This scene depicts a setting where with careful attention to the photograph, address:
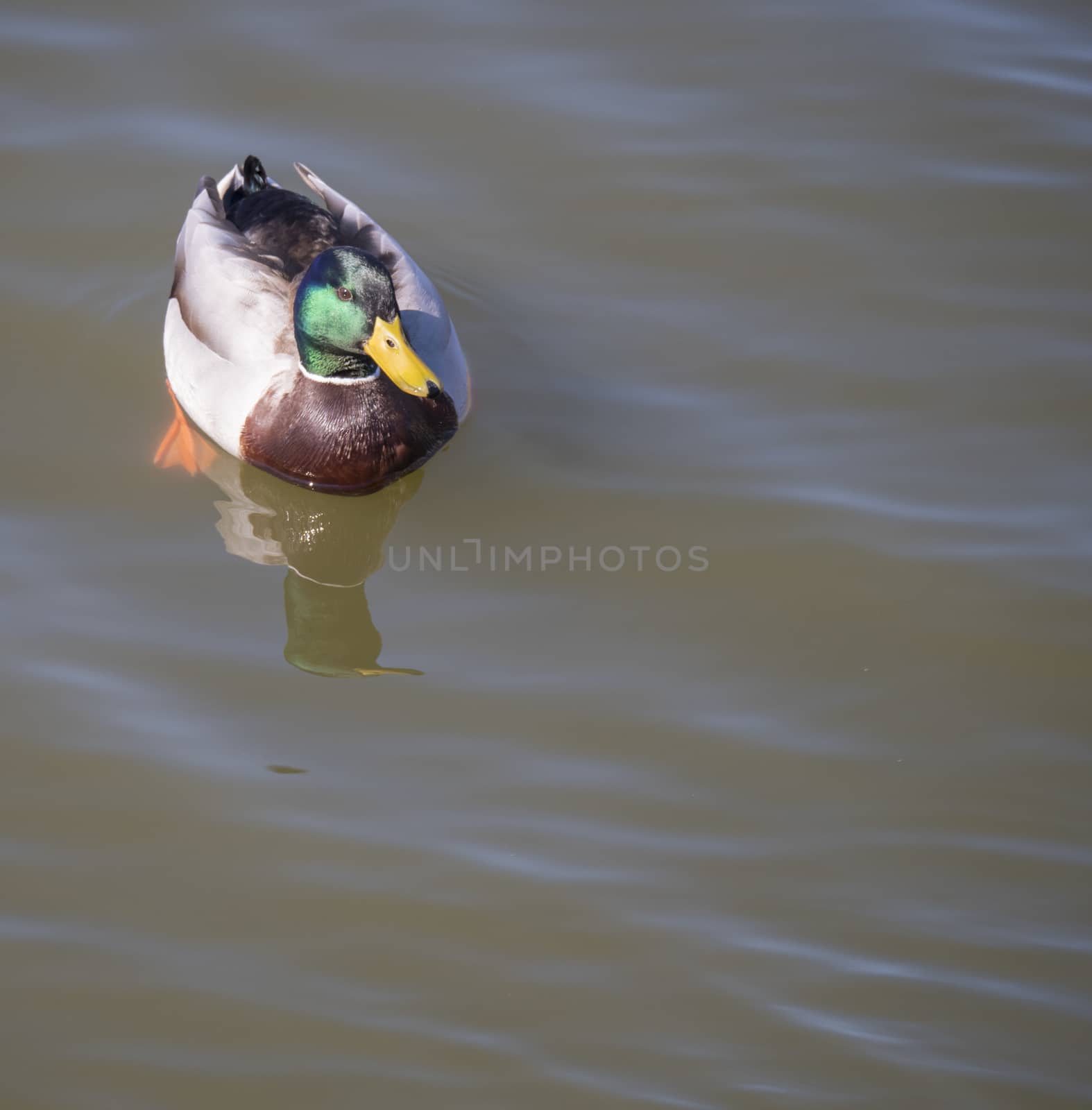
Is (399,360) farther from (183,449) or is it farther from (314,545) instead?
(183,449)

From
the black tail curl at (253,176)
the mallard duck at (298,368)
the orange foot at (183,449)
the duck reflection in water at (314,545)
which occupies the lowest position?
the duck reflection in water at (314,545)

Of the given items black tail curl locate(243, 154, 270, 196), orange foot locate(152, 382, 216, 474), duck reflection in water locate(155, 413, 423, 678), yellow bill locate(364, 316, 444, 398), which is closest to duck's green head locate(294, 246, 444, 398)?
yellow bill locate(364, 316, 444, 398)

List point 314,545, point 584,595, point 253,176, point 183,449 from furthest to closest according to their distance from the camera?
point 253,176 → point 183,449 → point 314,545 → point 584,595

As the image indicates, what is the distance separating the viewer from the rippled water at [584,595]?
3400mm

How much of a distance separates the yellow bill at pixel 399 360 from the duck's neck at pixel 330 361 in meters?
0.19

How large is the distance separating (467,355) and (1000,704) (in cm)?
245

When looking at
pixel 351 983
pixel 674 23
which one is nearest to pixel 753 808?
pixel 351 983

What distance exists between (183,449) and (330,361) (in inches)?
25.9

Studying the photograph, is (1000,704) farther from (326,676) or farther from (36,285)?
(36,285)

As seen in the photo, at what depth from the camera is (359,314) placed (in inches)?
188

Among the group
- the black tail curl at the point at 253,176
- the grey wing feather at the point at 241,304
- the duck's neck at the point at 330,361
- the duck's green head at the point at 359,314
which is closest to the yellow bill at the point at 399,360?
the duck's green head at the point at 359,314

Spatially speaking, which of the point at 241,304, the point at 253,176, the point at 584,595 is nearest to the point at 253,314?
the point at 241,304

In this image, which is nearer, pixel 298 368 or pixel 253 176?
pixel 298 368

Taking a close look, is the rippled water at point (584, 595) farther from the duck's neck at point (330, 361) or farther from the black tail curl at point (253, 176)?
the black tail curl at point (253, 176)
